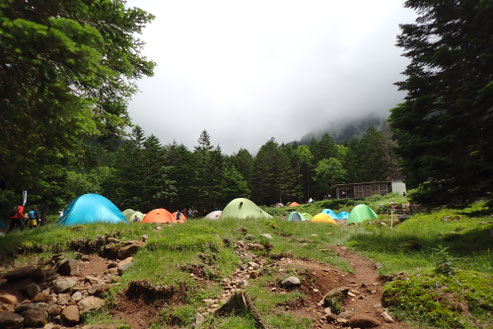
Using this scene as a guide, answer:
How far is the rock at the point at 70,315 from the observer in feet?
13.1

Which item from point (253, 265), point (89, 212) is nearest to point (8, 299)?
point (253, 265)

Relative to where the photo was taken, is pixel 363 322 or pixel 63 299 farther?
pixel 63 299

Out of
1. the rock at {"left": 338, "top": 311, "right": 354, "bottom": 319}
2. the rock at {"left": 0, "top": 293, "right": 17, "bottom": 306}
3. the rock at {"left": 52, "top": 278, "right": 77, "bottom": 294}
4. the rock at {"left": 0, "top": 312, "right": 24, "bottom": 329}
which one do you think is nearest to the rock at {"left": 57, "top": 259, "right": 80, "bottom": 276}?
the rock at {"left": 52, "top": 278, "right": 77, "bottom": 294}

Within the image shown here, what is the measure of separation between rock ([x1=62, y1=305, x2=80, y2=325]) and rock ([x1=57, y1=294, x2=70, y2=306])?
29cm

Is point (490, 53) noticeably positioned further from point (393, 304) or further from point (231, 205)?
point (231, 205)

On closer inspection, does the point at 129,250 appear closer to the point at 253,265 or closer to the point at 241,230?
the point at 253,265

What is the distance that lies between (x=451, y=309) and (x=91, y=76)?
7818mm

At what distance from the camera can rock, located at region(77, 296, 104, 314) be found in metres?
4.22

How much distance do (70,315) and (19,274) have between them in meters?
1.90

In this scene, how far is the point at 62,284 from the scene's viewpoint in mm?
4734

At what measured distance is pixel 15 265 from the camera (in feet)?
18.4

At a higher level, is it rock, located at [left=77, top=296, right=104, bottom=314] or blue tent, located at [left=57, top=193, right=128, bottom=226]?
blue tent, located at [left=57, top=193, right=128, bottom=226]

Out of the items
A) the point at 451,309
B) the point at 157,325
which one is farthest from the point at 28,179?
the point at 451,309

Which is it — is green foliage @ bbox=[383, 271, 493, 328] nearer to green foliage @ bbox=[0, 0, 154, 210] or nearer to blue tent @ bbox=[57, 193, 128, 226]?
green foliage @ bbox=[0, 0, 154, 210]
